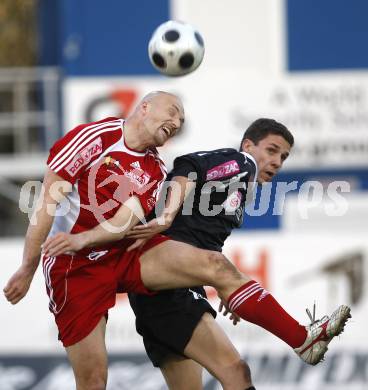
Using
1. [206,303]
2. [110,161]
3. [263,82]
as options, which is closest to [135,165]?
[110,161]

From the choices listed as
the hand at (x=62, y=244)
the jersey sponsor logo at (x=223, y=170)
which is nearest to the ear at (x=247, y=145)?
the jersey sponsor logo at (x=223, y=170)

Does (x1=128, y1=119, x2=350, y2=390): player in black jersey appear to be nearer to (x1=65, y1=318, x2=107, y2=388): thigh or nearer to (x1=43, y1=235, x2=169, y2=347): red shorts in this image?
(x1=43, y1=235, x2=169, y2=347): red shorts

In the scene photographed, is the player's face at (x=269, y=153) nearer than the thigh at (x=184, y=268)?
No

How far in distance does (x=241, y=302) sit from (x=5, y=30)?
13.8 m

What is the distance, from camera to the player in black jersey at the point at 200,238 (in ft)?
21.1

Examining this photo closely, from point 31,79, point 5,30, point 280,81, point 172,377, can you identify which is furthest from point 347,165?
point 5,30

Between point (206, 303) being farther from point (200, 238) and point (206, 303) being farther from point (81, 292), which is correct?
point (81, 292)

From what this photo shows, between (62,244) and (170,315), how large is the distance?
81 cm

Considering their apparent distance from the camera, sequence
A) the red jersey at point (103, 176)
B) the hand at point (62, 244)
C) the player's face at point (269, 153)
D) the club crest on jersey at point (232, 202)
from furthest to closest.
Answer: the player's face at point (269, 153) → the club crest on jersey at point (232, 202) → the red jersey at point (103, 176) → the hand at point (62, 244)

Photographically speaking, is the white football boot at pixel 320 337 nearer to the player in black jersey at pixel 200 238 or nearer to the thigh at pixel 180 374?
the player in black jersey at pixel 200 238

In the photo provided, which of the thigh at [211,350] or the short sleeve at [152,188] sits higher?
the short sleeve at [152,188]

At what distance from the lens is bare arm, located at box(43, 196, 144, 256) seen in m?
6.22

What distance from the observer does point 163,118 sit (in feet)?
20.8

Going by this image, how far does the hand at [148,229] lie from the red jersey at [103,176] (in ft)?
0.45
